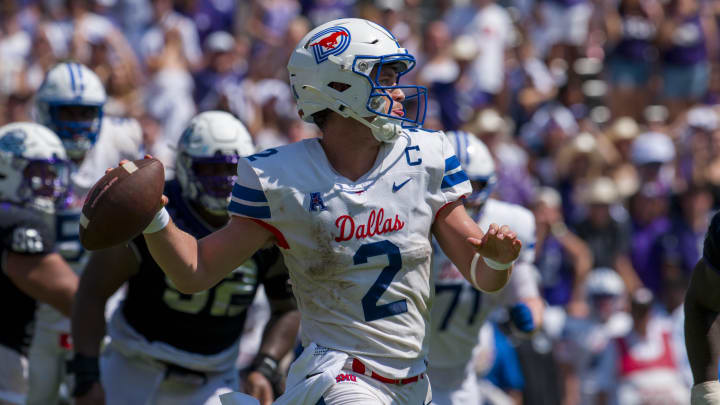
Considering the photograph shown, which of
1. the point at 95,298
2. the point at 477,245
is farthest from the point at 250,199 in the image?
the point at 95,298

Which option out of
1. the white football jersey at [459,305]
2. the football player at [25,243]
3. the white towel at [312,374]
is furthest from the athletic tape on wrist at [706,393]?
the football player at [25,243]

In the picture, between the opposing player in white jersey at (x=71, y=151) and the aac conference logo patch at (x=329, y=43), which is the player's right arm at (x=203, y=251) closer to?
the aac conference logo patch at (x=329, y=43)

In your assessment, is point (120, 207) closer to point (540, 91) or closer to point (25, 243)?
point (25, 243)

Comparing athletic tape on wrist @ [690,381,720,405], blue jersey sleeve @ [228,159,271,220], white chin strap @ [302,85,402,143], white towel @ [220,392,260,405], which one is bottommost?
white towel @ [220,392,260,405]

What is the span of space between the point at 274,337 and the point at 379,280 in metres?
1.43

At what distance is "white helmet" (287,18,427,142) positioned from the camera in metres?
3.74

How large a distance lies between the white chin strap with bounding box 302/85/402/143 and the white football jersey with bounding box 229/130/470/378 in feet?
0.36

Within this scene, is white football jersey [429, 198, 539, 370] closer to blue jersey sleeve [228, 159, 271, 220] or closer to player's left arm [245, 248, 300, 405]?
player's left arm [245, 248, 300, 405]

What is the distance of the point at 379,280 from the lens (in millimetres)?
3674

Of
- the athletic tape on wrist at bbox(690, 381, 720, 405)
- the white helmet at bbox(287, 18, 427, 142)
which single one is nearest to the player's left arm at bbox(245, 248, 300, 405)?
the white helmet at bbox(287, 18, 427, 142)

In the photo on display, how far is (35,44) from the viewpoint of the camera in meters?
11.4

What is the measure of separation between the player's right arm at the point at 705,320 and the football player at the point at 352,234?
32.3 inches

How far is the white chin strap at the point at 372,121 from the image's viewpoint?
12.4 feet

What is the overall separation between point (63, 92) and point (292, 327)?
257 cm
